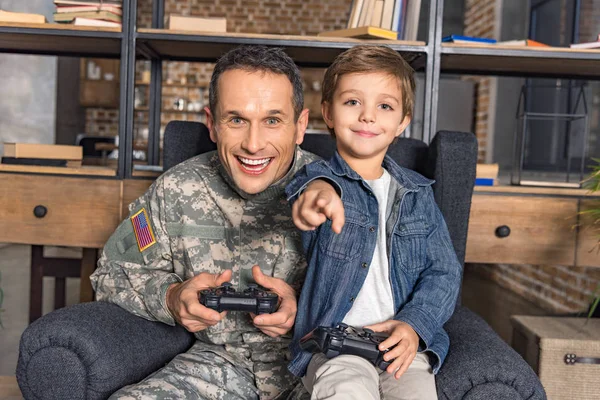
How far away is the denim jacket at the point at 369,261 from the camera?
1396mm

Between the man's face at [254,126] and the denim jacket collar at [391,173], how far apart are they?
0.11 metres

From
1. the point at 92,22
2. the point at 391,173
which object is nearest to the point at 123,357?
the point at 391,173

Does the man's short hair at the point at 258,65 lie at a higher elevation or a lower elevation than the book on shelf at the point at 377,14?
lower

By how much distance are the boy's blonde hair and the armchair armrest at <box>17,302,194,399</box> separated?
0.70 meters

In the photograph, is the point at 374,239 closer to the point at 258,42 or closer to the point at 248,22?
the point at 258,42

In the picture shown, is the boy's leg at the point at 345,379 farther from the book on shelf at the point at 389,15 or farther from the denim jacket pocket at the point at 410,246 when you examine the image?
the book on shelf at the point at 389,15

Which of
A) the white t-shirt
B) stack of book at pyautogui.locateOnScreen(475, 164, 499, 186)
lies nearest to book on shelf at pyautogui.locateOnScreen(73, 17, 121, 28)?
the white t-shirt

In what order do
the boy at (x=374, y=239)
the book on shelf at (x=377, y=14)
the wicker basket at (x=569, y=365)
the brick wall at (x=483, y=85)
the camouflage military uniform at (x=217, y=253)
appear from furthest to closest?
1. the brick wall at (x=483, y=85)
2. the book on shelf at (x=377, y=14)
3. the wicker basket at (x=569, y=365)
4. the camouflage military uniform at (x=217, y=253)
5. the boy at (x=374, y=239)

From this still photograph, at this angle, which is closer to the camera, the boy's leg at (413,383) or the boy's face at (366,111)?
the boy's leg at (413,383)

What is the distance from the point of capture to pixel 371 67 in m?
1.47

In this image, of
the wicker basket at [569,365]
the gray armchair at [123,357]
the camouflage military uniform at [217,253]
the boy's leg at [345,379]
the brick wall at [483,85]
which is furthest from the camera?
the brick wall at [483,85]

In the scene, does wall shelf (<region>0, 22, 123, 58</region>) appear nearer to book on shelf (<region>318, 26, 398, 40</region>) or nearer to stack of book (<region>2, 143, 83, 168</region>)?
stack of book (<region>2, 143, 83, 168</region>)

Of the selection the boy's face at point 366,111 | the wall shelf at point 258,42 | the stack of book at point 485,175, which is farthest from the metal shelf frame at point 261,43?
the boy's face at point 366,111

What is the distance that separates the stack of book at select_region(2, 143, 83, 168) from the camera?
230 centimetres
